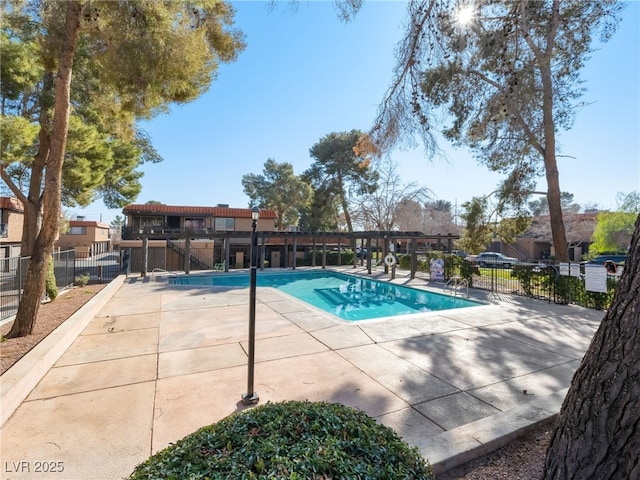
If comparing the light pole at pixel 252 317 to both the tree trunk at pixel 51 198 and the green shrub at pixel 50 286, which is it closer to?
the tree trunk at pixel 51 198

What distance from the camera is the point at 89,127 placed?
10.0 m

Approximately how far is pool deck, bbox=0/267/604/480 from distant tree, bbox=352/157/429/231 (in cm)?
2124

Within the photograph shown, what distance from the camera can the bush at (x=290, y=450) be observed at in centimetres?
142

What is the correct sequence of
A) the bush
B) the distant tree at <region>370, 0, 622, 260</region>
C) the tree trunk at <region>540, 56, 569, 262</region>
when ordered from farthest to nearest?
the tree trunk at <region>540, 56, 569, 262</region> < the distant tree at <region>370, 0, 622, 260</region> < the bush

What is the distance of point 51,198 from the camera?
5.05 m

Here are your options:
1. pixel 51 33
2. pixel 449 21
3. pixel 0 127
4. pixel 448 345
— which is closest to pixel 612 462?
pixel 448 345

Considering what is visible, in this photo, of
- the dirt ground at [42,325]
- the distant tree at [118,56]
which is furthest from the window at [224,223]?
the distant tree at [118,56]

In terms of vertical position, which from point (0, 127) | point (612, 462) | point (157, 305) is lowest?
point (157, 305)

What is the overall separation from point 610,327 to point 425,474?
127 cm

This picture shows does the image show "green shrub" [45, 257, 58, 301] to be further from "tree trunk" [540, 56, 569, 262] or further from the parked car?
"tree trunk" [540, 56, 569, 262]

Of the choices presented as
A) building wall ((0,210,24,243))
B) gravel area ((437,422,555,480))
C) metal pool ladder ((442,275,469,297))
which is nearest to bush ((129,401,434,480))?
gravel area ((437,422,555,480))

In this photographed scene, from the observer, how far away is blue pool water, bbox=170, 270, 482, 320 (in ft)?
33.6

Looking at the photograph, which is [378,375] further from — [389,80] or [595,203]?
[595,203]

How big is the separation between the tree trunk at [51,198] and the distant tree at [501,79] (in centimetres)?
539
